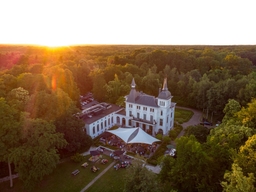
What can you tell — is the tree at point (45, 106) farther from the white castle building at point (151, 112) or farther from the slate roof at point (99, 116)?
the white castle building at point (151, 112)

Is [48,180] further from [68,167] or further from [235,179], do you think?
[235,179]

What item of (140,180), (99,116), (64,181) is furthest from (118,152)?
(140,180)

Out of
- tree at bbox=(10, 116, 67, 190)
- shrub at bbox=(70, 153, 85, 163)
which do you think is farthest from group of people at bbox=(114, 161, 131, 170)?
tree at bbox=(10, 116, 67, 190)

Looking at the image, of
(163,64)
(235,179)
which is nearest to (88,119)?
(235,179)

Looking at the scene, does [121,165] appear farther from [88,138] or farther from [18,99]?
[18,99]

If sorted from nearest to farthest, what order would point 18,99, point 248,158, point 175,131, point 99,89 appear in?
point 248,158 < point 18,99 < point 175,131 < point 99,89

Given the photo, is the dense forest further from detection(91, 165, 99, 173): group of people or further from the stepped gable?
the stepped gable

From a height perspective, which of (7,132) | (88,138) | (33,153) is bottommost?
(88,138)

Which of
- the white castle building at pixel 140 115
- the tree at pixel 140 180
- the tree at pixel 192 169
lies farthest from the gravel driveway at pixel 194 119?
the tree at pixel 140 180
